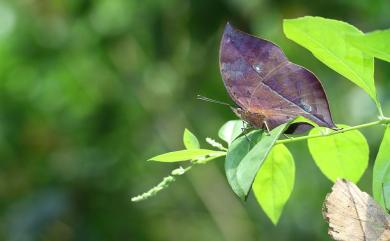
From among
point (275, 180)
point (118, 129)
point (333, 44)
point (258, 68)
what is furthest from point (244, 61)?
point (118, 129)

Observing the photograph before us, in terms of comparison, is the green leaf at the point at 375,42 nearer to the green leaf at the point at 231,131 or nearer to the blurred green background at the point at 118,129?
the green leaf at the point at 231,131

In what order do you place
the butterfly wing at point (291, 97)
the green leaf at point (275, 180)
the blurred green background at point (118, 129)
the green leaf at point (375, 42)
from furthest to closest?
the blurred green background at point (118, 129)
the green leaf at point (275, 180)
the butterfly wing at point (291, 97)
the green leaf at point (375, 42)

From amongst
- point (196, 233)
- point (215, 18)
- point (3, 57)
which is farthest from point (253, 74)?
point (3, 57)

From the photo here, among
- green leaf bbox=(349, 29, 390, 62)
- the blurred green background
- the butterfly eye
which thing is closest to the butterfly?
the butterfly eye

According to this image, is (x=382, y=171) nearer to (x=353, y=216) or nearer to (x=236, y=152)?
(x=353, y=216)

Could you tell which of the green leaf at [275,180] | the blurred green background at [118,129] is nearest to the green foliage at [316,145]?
the green leaf at [275,180]
